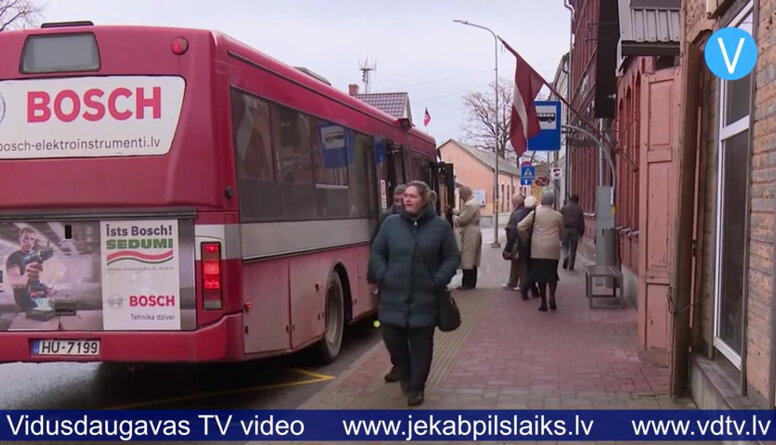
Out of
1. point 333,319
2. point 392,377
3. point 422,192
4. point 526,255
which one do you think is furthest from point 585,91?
point 422,192

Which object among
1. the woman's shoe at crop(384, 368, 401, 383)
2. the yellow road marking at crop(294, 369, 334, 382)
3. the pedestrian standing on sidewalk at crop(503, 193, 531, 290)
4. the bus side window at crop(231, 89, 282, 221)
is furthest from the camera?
the pedestrian standing on sidewalk at crop(503, 193, 531, 290)

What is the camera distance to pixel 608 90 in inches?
696

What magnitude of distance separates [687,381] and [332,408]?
284cm

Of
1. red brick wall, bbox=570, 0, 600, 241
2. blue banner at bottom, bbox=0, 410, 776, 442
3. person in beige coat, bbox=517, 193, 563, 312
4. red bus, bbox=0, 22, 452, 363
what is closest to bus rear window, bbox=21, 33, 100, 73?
red bus, bbox=0, 22, 452, 363

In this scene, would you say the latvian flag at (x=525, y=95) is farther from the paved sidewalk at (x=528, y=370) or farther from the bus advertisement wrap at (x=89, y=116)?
the bus advertisement wrap at (x=89, y=116)

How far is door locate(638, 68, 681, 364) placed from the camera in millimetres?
7371

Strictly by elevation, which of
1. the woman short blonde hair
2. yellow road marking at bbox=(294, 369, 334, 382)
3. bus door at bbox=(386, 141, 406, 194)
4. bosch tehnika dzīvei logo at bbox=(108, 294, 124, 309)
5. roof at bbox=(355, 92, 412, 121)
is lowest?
yellow road marking at bbox=(294, 369, 334, 382)

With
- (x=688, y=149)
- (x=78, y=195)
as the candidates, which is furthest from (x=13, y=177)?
(x=688, y=149)

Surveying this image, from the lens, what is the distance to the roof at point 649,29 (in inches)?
350

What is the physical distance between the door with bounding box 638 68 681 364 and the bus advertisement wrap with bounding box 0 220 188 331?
13.8ft

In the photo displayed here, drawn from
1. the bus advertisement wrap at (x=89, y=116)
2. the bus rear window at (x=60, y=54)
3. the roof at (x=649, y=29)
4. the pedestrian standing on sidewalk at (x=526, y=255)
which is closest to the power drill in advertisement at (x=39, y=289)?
the bus advertisement wrap at (x=89, y=116)

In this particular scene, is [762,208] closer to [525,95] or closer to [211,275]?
[211,275]

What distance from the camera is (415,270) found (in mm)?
6234

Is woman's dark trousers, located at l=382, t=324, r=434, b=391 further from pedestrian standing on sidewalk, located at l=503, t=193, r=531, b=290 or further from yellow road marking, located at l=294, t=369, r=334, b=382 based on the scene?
pedestrian standing on sidewalk, located at l=503, t=193, r=531, b=290
